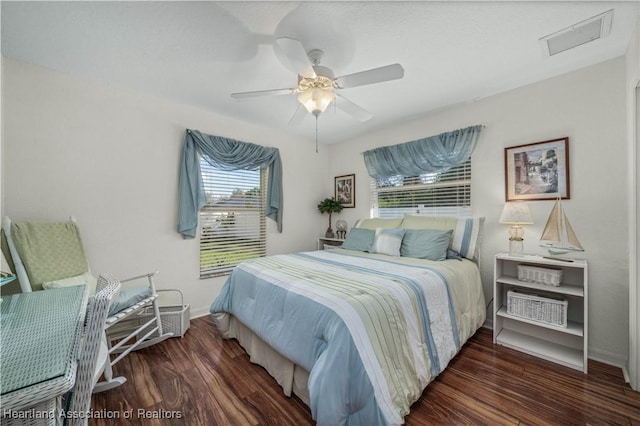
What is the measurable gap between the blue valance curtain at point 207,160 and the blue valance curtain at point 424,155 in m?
1.53

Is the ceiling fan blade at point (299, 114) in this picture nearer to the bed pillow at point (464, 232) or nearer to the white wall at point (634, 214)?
the bed pillow at point (464, 232)

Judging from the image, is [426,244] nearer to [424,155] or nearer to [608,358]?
[424,155]

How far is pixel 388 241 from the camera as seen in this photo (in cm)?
278

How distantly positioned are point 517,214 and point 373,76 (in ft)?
5.97

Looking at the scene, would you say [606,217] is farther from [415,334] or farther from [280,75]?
[280,75]

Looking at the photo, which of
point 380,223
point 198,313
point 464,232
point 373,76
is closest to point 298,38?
point 373,76


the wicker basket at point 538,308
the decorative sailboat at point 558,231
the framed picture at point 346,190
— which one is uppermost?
the framed picture at point 346,190

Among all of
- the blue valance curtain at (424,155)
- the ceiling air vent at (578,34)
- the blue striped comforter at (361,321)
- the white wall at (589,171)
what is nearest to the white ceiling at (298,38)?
the ceiling air vent at (578,34)

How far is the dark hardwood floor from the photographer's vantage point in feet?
4.72

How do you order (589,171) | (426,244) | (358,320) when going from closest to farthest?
(358,320), (589,171), (426,244)

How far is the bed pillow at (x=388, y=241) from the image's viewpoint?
2.71 m

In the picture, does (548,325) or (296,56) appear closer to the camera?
(296,56)

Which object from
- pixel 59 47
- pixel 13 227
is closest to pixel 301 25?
pixel 59 47

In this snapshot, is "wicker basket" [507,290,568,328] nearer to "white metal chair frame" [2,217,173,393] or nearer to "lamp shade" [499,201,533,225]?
"lamp shade" [499,201,533,225]
